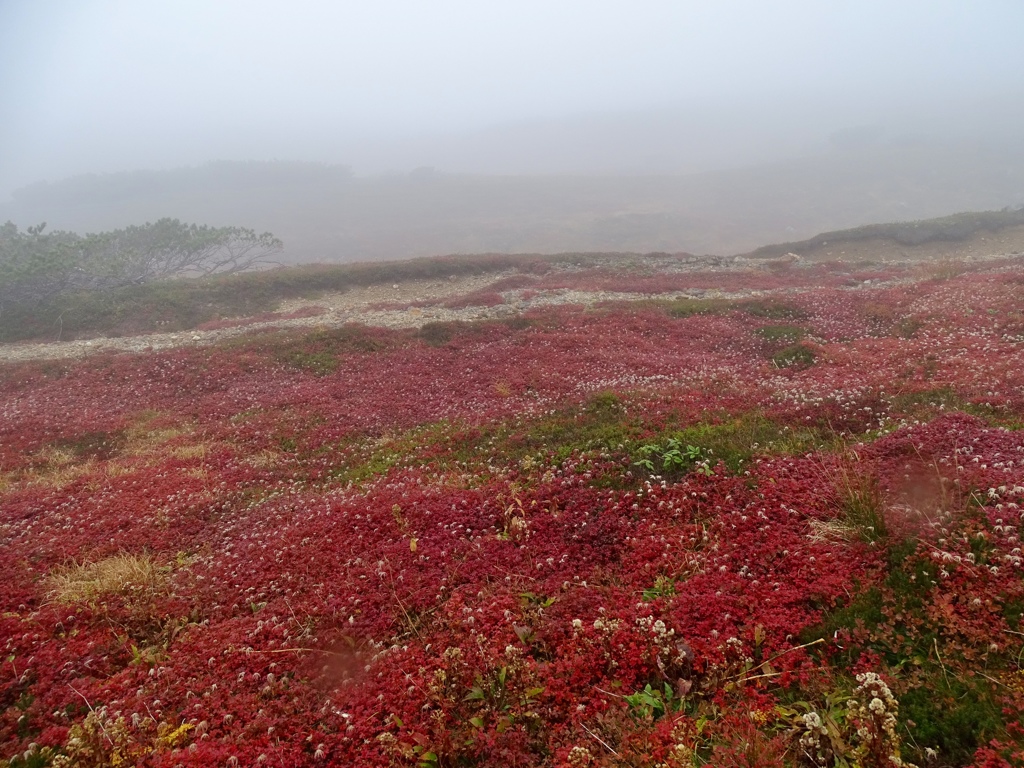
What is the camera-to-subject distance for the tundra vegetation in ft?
18.2

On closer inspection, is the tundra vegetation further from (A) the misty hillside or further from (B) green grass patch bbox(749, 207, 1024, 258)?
(A) the misty hillside

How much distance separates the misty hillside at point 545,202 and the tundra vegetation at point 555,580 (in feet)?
273

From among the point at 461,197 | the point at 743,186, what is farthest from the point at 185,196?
the point at 743,186

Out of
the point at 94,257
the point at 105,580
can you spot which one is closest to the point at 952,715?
the point at 105,580

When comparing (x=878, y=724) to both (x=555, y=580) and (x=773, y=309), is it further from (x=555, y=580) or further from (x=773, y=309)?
(x=773, y=309)

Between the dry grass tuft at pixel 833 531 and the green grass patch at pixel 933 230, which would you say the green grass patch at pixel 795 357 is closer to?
the dry grass tuft at pixel 833 531

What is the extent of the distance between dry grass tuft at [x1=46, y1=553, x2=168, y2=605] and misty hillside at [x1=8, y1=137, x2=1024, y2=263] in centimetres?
9038

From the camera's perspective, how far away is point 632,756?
504 centimetres

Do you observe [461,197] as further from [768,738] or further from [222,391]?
[768,738]

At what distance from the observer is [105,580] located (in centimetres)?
980

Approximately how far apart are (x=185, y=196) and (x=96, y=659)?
166155mm

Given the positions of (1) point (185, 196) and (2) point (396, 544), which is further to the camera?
(1) point (185, 196)

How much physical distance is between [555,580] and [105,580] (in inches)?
321

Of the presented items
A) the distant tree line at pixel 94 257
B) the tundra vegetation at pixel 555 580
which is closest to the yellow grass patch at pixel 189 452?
the tundra vegetation at pixel 555 580
